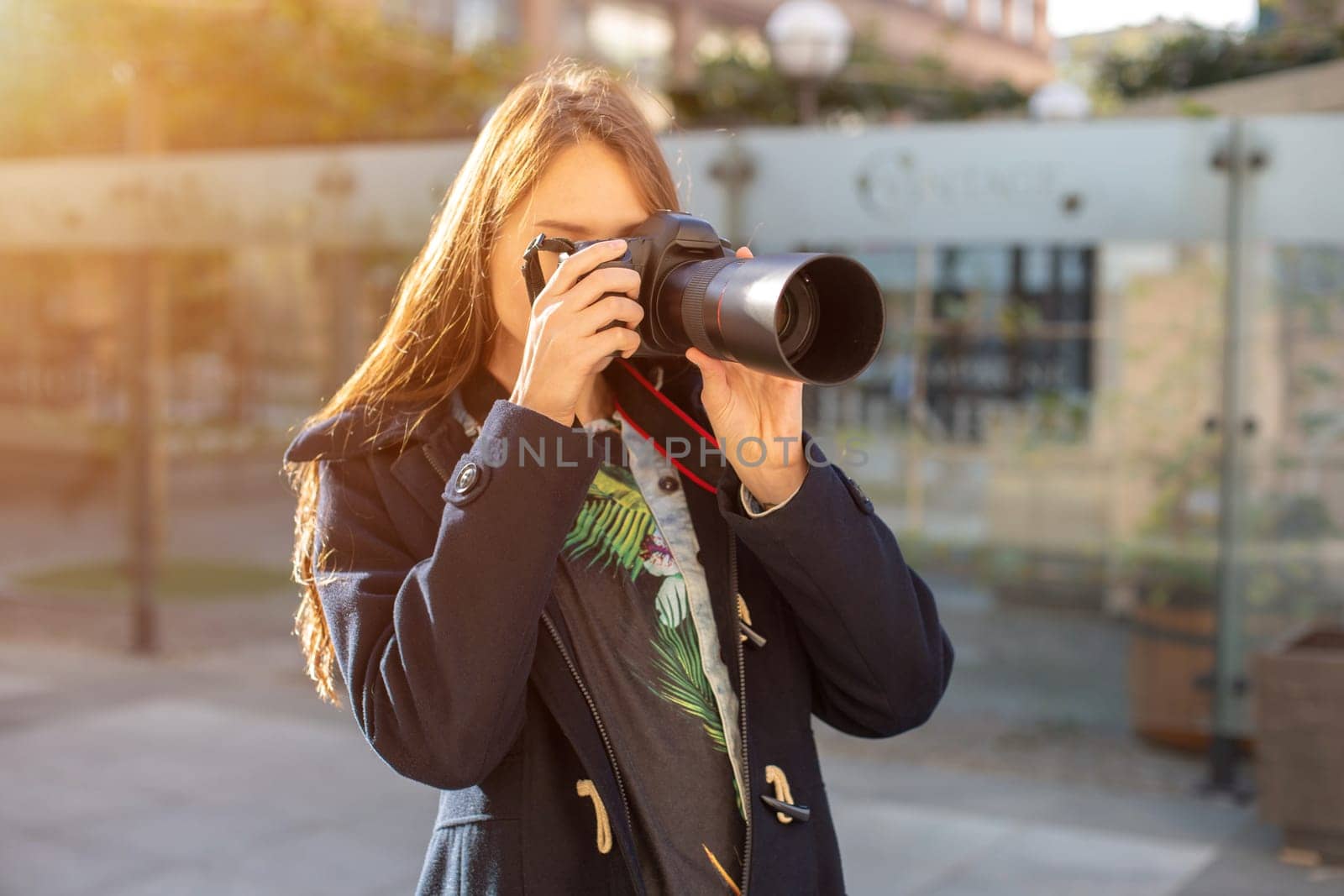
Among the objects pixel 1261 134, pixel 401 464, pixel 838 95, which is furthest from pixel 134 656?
pixel 838 95

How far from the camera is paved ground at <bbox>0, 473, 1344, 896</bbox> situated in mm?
4012

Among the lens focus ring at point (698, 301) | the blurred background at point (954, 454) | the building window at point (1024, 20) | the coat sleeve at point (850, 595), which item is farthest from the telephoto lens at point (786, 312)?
the building window at point (1024, 20)

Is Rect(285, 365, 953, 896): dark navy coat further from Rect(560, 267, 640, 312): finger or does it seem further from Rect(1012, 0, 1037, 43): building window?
Rect(1012, 0, 1037, 43): building window

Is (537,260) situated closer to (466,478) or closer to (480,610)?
(466,478)

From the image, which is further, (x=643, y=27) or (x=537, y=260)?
(x=643, y=27)

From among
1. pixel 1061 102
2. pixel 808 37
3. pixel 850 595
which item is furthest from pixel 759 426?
pixel 1061 102

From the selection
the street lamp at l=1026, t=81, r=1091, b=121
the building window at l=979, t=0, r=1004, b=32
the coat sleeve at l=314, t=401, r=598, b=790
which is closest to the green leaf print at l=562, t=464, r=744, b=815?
the coat sleeve at l=314, t=401, r=598, b=790

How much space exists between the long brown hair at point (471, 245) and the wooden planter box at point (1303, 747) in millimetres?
3246

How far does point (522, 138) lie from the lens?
4.60ft

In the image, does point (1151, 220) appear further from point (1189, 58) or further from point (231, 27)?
point (231, 27)

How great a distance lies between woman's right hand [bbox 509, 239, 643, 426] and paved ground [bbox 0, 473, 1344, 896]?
3.00 m

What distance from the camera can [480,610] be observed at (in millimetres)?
1243

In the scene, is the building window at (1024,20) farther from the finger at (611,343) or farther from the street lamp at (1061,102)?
the finger at (611,343)

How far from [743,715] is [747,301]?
0.42m
